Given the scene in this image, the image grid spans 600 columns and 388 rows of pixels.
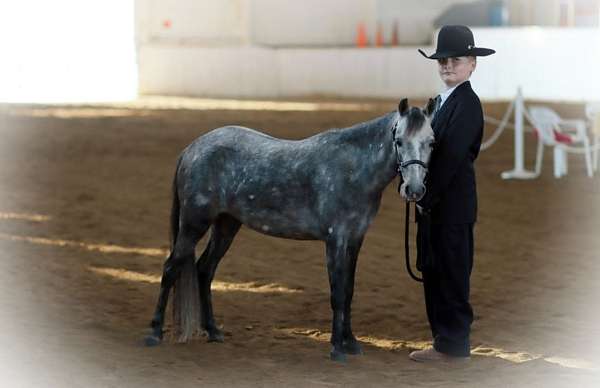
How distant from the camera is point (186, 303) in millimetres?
6582

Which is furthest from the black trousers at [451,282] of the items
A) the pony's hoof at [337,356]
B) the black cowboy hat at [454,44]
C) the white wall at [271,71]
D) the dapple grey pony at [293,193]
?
the white wall at [271,71]

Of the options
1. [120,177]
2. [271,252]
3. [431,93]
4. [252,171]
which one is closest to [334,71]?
[431,93]

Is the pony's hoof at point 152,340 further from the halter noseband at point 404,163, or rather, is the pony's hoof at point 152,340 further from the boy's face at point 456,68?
the boy's face at point 456,68

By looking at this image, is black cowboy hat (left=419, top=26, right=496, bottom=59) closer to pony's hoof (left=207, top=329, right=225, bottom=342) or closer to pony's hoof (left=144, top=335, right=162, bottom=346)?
pony's hoof (left=207, top=329, right=225, bottom=342)

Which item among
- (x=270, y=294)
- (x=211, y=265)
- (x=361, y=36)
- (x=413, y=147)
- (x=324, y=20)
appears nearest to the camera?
(x=413, y=147)

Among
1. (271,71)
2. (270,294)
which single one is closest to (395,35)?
(271,71)

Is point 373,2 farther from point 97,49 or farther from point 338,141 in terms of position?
point 338,141

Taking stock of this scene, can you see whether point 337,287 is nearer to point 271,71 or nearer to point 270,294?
point 270,294

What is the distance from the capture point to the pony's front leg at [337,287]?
19.9ft

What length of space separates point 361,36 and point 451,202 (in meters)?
23.7

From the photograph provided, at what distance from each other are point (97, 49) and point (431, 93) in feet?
28.1

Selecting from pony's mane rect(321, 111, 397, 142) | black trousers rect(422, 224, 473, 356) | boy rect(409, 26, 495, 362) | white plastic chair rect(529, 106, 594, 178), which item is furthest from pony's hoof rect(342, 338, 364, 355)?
white plastic chair rect(529, 106, 594, 178)

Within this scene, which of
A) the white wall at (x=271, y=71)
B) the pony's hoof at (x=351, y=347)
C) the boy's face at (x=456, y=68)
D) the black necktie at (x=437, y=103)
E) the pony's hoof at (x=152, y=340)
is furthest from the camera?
the white wall at (x=271, y=71)

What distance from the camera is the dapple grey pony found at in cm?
601
